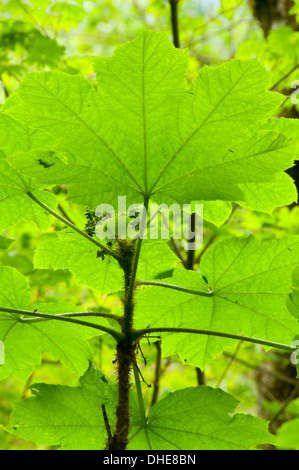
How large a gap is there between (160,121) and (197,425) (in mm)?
736

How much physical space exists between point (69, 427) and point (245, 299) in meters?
0.54

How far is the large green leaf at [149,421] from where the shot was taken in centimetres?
108

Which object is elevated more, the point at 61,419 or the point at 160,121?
the point at 160,121

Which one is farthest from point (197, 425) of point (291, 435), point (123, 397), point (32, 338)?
point (291, 435)

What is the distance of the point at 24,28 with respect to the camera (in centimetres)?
286

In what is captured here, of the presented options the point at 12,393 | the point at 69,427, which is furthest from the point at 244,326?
the point at 12,393

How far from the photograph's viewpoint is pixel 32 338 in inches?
42.3

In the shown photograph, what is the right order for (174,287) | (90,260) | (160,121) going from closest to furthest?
(160,121) < (174,287) < (90,260)

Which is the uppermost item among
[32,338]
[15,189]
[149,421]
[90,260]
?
[15,189]

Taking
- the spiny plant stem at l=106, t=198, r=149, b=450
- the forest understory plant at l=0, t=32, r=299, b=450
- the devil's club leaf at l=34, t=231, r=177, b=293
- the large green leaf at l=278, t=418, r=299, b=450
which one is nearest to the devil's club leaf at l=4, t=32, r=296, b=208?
the forest understory plant at l=0, t=32, r=299, b=450

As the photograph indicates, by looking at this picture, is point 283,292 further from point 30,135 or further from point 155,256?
point 30,135

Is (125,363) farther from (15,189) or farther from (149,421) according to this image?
(15,189)

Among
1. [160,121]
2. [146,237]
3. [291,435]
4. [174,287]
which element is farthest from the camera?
[146,237]

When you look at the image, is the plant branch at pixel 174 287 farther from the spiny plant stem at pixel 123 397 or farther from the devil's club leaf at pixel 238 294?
the spiny plant stem at pixel 123 397
